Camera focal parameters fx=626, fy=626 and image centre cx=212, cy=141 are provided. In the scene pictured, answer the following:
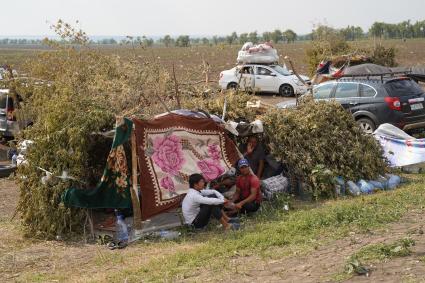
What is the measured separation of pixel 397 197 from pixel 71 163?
5117 millimetres

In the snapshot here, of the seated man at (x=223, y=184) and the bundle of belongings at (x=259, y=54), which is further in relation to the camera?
the bundle of belongings at (x=259, y=54)

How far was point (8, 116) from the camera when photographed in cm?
1720

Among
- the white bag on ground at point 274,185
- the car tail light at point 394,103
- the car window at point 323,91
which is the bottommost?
the white bag on ground at point 274,185

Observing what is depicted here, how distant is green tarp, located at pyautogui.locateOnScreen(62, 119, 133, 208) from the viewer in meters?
9.46

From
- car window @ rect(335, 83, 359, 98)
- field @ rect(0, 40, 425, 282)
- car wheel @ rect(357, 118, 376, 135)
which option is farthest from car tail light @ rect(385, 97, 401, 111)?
field @ rect(0, 40, 425, 282)

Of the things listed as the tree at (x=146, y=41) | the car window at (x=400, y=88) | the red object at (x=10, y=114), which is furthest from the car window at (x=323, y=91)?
the red object at (x=10, y=114)

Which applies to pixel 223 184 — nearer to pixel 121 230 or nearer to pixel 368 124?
pixel 121 230

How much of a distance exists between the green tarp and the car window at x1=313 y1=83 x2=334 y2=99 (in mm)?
7241

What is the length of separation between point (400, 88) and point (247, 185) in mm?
6521

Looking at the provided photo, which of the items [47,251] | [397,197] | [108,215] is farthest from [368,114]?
[47,251]

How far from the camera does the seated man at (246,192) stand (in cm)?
983

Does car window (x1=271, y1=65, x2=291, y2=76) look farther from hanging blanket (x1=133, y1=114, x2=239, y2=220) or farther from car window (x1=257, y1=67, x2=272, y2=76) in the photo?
hanging blanket (x1=133, y1=114, x2=239, y2=220)

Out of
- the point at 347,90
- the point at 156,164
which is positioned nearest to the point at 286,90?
the point at 347,90

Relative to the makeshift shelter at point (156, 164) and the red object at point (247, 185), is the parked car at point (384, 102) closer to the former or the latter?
the makeshift shelter at point (156, 164)
